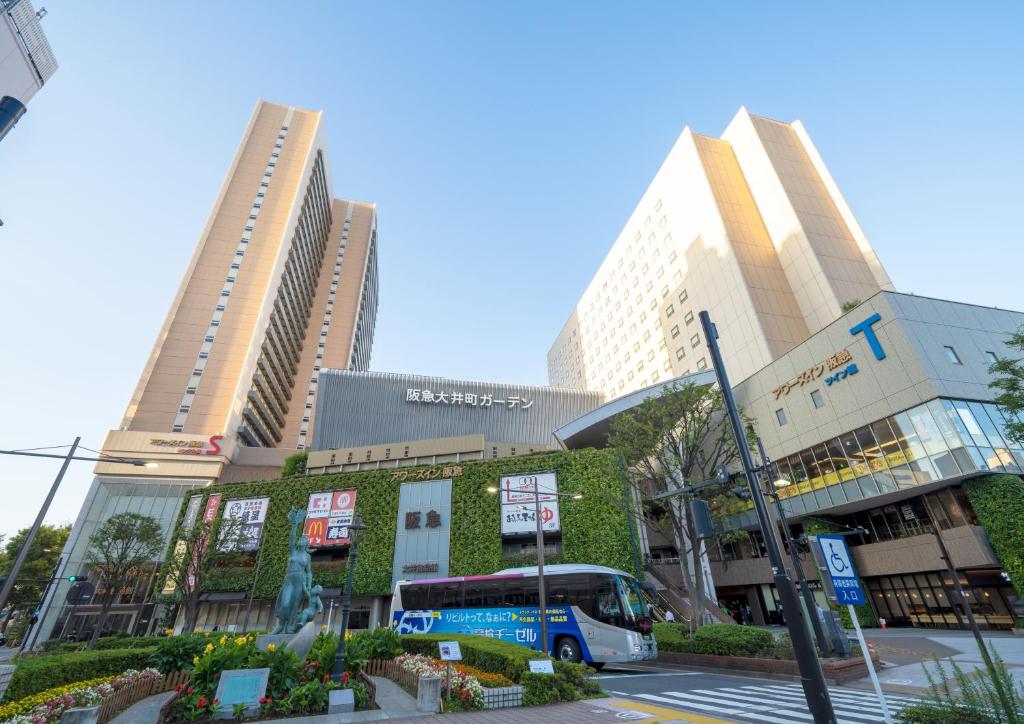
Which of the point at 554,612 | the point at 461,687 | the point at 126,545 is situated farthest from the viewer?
the point at 126,545

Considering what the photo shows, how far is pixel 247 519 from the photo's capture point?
40750mm

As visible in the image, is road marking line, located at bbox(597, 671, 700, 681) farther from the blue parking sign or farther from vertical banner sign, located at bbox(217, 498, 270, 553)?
vertical banner sign, located at bbox(217, 498, 270, 553)

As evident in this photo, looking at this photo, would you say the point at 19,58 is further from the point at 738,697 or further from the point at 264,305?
the point at 264,305

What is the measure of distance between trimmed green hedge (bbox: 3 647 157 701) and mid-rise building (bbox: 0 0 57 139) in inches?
1083

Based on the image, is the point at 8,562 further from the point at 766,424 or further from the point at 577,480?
the point at 766,424

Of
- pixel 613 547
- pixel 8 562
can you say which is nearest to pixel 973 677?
pixel 613 547

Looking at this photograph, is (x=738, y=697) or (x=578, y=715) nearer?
(x=578, y=715)

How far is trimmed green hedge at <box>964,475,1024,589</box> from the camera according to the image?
22.8 m

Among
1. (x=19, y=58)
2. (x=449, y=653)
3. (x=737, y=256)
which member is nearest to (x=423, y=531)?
(x=449, y=653)

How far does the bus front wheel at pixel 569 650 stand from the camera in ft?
62.4

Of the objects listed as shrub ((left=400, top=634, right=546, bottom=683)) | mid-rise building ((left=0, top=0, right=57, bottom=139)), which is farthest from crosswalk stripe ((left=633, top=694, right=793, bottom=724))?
mid-rise building ((left=0, top=0, right=57, bottom=139))

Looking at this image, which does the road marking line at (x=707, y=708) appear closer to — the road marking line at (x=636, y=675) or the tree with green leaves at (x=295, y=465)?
the road marking line at (x=636, y=675)

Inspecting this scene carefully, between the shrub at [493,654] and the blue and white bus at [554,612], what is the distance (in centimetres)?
373

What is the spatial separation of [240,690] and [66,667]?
13.6 ft
